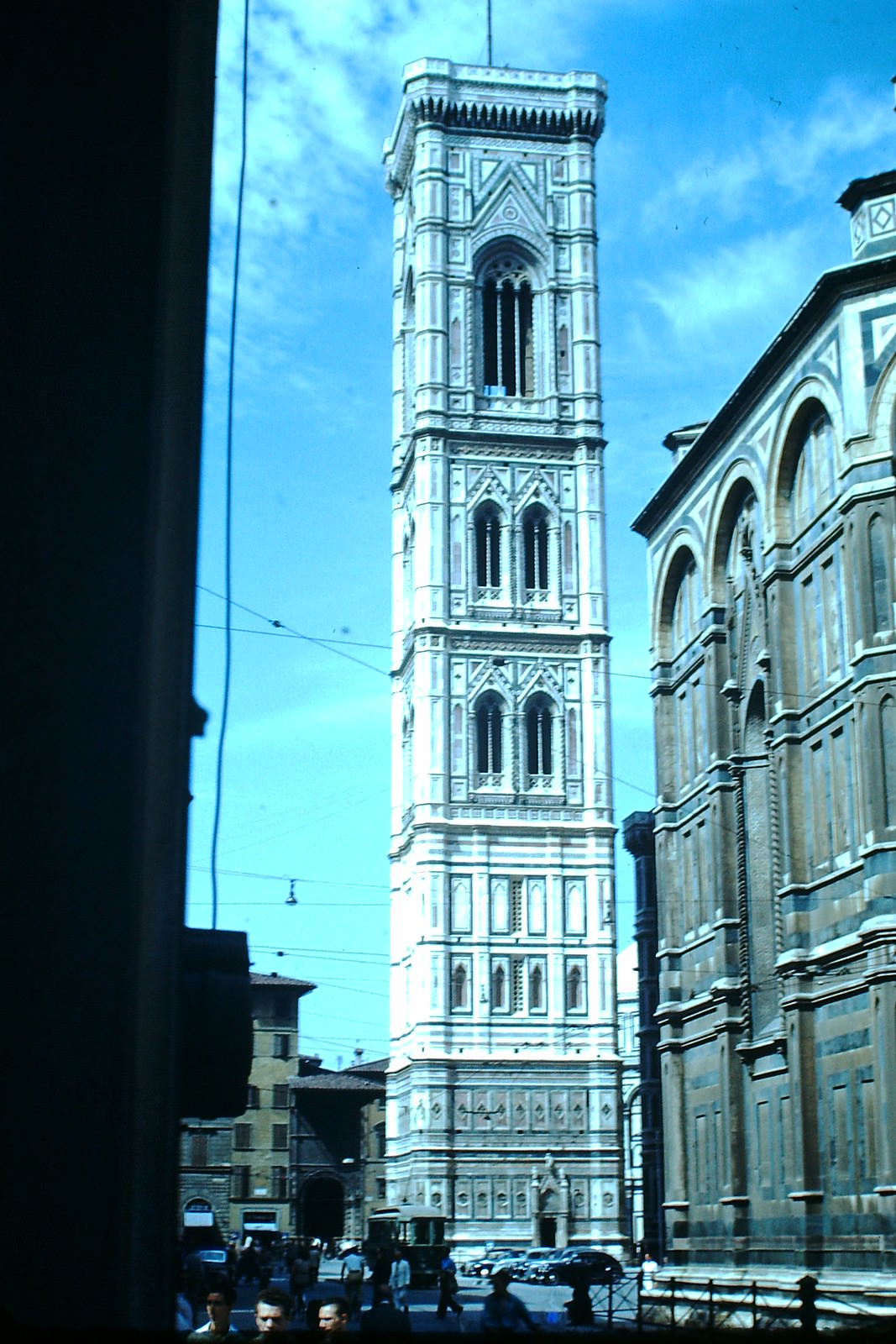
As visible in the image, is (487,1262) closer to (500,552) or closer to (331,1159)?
(331,1159)

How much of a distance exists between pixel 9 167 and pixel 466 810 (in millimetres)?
60073

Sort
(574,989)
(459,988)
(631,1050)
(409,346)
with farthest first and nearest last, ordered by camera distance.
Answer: (631,1050), (409,346), (574,989), (459,988)

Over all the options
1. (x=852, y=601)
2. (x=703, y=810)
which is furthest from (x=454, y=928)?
(x=852, y=601)

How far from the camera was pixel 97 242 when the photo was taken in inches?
111

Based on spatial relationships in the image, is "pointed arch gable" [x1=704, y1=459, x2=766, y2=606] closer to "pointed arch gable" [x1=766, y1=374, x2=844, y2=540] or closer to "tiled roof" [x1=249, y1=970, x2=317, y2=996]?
"pointed arch gable" [x1=766, y1=374, x2=844, y2=540]

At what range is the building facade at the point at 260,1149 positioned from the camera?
6750 centimetres

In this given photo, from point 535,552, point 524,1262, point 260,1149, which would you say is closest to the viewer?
point 524,1262

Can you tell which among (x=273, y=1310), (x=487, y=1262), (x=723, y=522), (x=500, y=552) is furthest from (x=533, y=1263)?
(x=273, y=1310)

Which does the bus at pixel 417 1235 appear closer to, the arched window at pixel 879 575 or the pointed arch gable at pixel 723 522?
the pointed arch gable at pixel 723 522

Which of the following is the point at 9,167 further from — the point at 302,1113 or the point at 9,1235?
the point at 302,1113

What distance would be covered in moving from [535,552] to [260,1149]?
24728 mm

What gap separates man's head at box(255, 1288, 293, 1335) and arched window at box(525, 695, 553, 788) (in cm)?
5856

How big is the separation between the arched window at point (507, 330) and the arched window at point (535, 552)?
5.20 meters

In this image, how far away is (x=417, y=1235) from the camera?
51.7 metres
